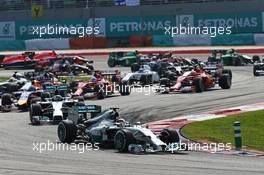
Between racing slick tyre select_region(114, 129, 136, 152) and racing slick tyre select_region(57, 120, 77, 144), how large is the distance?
1.85 metres

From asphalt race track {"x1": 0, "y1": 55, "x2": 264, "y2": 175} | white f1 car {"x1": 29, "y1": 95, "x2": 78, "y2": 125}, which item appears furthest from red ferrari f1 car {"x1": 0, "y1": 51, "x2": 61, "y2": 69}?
white f1 car {"x1": 29, "y1": 95, "x2": 78, "y2": 125}

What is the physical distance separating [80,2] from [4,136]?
59161mm

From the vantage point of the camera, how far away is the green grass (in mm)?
18992

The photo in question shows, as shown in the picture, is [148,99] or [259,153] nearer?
[259,153]

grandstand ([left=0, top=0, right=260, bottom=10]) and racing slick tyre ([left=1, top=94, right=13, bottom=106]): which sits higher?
grandstand ([left=0, top=0, right=260, bottom=10])

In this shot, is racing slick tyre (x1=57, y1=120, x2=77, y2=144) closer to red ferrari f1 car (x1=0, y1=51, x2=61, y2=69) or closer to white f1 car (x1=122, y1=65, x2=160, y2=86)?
white f1 car (x1=122, y1=65, x2=160, y2=86)

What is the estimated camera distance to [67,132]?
19.2m

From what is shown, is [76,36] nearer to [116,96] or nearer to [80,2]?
[80,2]

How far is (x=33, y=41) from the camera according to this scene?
73.2m

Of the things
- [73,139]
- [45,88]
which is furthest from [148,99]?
[73,139]

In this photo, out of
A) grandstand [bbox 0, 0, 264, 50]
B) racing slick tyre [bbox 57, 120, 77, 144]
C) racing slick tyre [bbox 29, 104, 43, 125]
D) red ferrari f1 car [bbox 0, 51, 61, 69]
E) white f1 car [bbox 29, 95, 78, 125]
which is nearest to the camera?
racing slick tyre [bbox 57, 120, 77, 144]

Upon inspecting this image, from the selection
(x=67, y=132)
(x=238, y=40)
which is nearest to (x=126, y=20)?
(x=238, y=40)

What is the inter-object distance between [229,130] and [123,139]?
462 cm

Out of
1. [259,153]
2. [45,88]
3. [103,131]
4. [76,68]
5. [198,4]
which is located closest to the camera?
[259,153]
